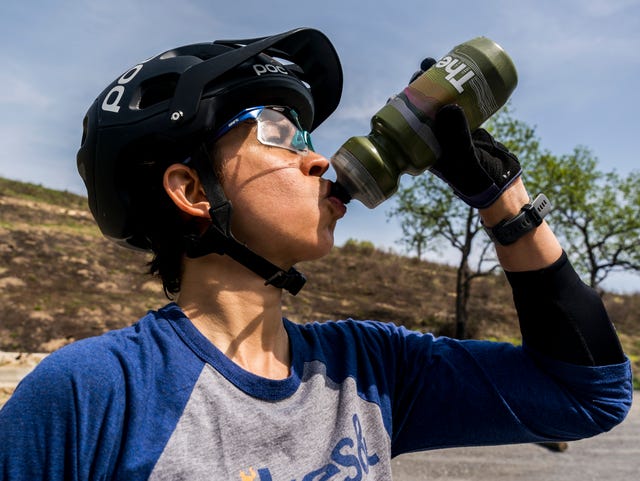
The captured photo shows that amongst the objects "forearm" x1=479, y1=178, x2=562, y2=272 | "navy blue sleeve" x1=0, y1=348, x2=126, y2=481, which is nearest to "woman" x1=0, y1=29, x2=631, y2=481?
"forearm" x1=479, y1=178, x2=562, y2=272

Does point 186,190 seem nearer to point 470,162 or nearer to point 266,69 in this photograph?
point 266,69

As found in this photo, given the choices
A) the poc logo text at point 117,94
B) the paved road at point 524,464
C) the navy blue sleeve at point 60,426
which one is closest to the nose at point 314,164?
the poc logo text at point 117,94

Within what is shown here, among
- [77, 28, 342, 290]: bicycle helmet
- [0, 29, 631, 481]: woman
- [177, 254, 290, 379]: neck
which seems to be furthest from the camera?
[77, 28, 342, 290]: bicycle helmet

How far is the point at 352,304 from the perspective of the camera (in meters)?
23.5

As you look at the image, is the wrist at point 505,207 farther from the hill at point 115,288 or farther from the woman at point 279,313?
the hill at point 115,288

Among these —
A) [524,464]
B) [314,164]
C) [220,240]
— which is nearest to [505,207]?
[314,164]

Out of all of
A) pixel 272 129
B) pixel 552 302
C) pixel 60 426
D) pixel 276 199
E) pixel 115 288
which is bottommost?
pixel 60 426

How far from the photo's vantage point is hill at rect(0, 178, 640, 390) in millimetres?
14773

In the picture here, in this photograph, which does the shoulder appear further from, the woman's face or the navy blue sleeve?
the woman's face

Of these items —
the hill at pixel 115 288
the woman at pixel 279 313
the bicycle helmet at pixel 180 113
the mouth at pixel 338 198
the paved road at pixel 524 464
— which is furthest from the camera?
the hill at pixel 115 288

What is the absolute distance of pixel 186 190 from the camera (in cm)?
237

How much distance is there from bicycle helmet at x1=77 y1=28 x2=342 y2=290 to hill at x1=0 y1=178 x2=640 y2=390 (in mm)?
6808

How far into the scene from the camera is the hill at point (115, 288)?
14.8 metres

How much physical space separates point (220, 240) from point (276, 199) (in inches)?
10.6
